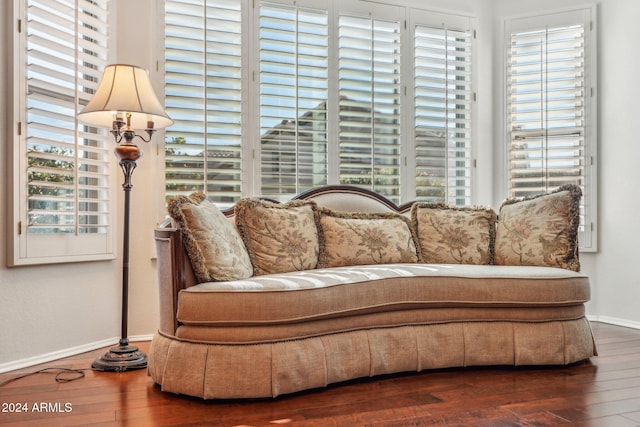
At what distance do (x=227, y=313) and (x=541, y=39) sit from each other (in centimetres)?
→ 341

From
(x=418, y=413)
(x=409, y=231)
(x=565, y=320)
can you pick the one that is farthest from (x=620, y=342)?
(x=418, y=413)

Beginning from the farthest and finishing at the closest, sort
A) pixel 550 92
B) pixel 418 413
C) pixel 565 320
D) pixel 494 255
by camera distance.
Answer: pixel 550 92
pixel 494 255
pixel 565 320
pixel 418 413

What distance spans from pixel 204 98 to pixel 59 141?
931 mm

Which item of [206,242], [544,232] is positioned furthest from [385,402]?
[544,232]

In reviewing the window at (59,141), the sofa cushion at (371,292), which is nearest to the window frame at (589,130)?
the sofa cushion at (371,292)

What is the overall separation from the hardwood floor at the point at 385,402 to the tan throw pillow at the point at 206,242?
1.84 ft

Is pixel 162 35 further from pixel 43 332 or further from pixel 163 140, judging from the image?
pixel 43 332

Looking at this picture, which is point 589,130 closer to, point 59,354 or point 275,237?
point 275,237

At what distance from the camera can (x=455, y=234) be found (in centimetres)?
342

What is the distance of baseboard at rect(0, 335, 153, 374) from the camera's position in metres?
2.76

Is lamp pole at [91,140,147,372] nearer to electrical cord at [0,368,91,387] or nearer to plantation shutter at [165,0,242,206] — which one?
electrical cord at [0,368,91,387]

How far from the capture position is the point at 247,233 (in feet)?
9.67

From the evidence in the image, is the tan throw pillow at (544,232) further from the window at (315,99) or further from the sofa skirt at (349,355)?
the window at (315,99)

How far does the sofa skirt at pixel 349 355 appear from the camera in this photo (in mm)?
2242
